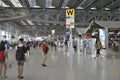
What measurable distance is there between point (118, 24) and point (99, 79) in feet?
47.2

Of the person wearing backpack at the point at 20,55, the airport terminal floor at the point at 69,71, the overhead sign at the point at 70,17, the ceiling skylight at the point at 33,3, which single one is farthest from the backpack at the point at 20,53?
the ceiling skylight at the point at 33,3

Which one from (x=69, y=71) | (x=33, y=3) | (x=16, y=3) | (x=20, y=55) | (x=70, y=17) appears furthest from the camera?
(x=33, y=3)

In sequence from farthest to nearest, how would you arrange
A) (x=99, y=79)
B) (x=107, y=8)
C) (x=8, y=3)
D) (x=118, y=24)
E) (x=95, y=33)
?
(x=107, y=8), (x=8, y=3), (x=95, y=33), (x=118, y=24), (x=99, y=79)

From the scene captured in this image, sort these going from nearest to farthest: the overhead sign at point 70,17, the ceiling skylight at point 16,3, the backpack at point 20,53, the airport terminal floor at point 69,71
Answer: the backpack at point 20,53, the airport terminal floor at point 69,71, the overhead sign at point 70,17, the ceiling skylight at point 16,3

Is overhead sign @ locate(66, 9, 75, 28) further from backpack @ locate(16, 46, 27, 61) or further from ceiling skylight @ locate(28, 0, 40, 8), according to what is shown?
backpack @ locate(16, 46, 27, 61)

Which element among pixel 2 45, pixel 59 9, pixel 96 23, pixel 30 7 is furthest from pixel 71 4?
pixel 2 45

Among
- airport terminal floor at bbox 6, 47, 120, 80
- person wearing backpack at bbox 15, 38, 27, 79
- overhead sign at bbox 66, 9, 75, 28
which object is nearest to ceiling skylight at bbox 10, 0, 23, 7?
overhead sign at bbox 66, 9, 75, 28

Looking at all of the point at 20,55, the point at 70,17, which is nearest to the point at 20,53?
the point at 20,55

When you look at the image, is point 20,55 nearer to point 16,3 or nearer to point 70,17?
point 70,17

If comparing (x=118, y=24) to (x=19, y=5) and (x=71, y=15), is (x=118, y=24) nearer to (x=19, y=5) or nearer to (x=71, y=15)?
(x=71, y=15)

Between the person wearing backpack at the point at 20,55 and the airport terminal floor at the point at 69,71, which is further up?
the person wearing backpack at the point at 20,55

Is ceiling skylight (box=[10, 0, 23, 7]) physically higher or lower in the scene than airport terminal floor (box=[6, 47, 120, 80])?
higher

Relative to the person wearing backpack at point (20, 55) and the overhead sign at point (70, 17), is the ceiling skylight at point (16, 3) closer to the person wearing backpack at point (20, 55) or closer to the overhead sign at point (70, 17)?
the overhead sign at point (70, 17)

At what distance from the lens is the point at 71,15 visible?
3191cm
